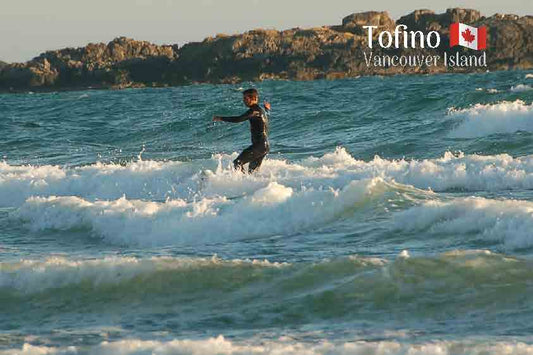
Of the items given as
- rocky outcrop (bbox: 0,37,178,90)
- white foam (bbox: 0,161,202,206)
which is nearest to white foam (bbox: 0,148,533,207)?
white foam (bbox: 0,161,202,206)

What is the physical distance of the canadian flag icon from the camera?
98.6 m

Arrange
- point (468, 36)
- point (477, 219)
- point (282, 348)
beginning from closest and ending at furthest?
1. point (282, 348)
2. point (477, 219)
3. point (468, 36)

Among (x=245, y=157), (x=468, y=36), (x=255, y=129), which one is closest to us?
(x=255, y=129)

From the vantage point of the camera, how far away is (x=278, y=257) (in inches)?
374

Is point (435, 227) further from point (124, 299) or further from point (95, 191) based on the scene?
point (95, 191)

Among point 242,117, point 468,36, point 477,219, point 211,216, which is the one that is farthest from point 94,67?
point 477,219

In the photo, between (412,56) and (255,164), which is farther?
(412,56)

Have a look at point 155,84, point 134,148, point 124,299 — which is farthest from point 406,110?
point 155,84

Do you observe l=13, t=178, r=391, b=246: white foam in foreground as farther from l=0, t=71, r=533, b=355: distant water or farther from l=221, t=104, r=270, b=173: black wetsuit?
l=221, t=104, r=270, b=173: black wetsuit

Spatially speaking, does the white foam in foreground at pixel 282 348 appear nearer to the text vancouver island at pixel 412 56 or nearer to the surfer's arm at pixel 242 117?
the surfer's arm at pixel 242 117

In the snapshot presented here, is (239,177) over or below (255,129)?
below

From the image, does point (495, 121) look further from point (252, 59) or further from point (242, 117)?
point (252, 59)

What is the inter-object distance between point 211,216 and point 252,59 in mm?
88146

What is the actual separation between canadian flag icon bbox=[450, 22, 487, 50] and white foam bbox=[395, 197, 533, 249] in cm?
8983
